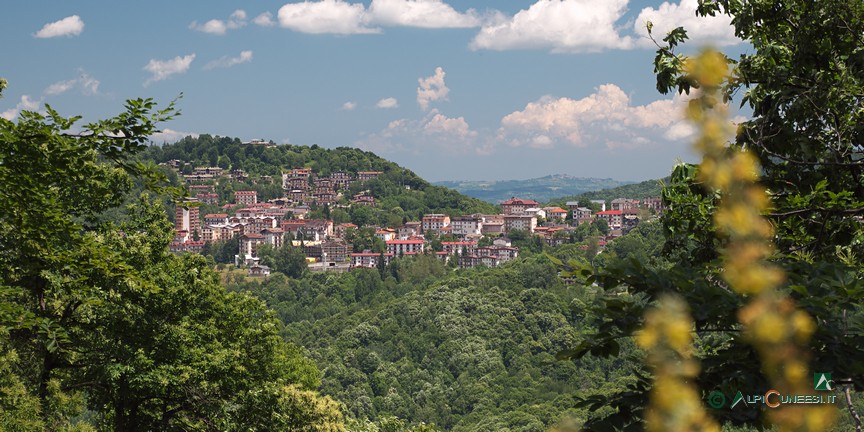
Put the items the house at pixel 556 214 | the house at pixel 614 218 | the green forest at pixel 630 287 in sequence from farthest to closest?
the house at pixel 556 214, the house at pixel 614 218, the green forest at pixel 630 287

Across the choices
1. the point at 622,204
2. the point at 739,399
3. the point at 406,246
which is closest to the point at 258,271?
the point at 406,246

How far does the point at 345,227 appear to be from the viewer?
140 meters

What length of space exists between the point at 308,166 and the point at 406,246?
62309 mm

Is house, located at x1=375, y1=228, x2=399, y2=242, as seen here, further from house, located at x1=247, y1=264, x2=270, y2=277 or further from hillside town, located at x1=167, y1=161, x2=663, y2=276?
house, located at x1=247, y1=264, x2=270, y2=277

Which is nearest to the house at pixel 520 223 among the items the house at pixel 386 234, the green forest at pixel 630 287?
the house at pixel 386 234

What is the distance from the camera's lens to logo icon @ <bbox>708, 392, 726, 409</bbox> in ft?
9.13

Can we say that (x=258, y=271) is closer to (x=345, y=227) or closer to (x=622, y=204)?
(x=345, y=227)

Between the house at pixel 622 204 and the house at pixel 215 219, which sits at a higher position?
the house at pixel 622 204

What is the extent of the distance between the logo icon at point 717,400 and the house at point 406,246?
12313cm

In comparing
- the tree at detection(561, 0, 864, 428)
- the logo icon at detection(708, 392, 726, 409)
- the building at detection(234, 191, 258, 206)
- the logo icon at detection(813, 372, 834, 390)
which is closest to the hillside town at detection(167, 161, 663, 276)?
the building at detection(234, 191, 258, 206)

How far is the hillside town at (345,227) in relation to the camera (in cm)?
12275

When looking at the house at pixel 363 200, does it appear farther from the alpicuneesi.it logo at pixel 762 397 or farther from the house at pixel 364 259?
the alpicuneesi.it logo at pixel 762 397

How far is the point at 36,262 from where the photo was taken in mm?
8258

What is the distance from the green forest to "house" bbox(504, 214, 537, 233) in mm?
116608
